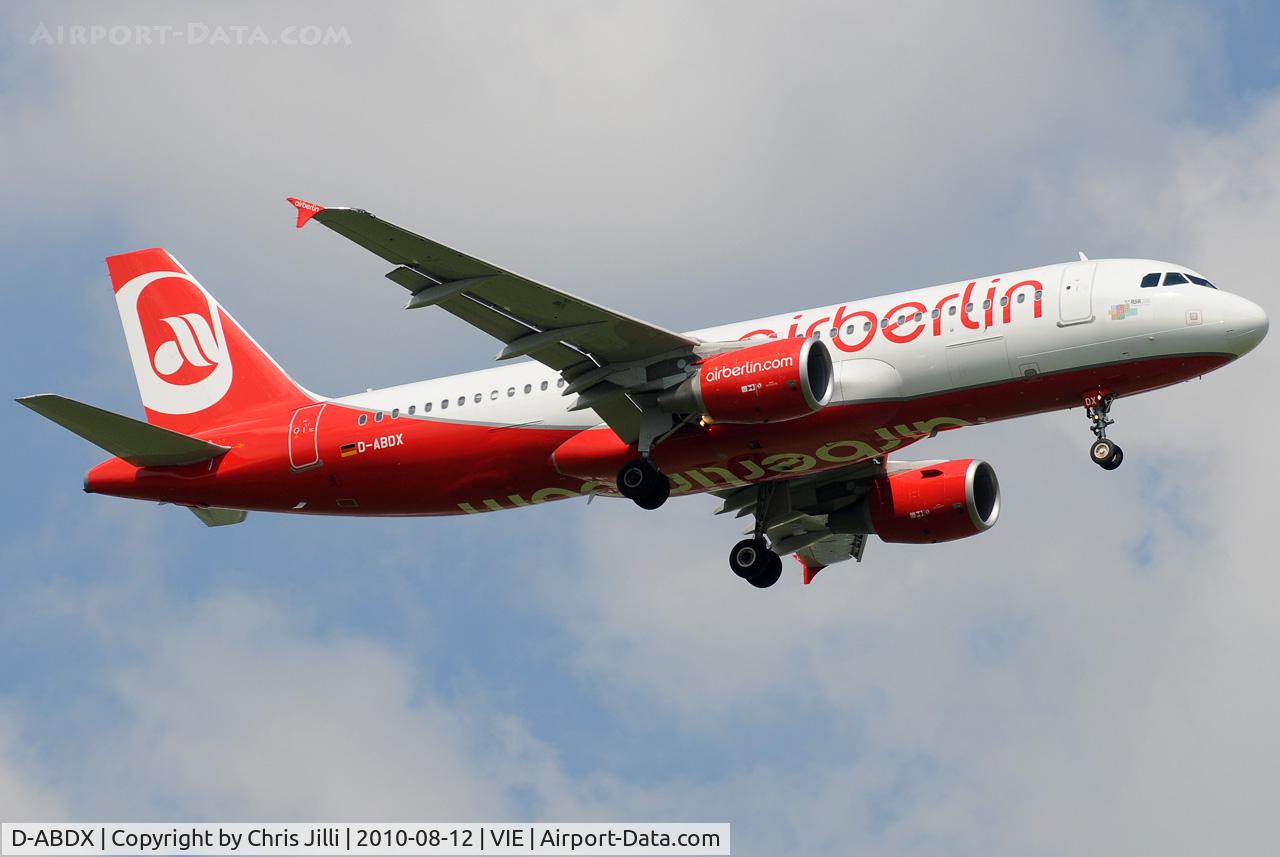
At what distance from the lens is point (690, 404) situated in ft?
134

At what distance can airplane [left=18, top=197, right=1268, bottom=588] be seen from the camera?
3962 cm

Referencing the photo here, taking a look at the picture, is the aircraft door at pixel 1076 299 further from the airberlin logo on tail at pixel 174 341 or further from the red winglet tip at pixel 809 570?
the airberlin logo on tail at pixel 174 341

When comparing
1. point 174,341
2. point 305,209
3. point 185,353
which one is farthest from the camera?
point 174,341

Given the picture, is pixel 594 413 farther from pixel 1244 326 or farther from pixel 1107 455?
pixel 1244 326

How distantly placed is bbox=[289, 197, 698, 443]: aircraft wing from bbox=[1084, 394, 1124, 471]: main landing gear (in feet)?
28.9

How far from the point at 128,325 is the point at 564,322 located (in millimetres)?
15491

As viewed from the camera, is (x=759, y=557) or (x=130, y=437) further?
(x=759, y=557)

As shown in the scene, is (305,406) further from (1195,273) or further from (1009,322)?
(1195,273)

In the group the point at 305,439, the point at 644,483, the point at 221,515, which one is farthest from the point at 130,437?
the point at 644,483

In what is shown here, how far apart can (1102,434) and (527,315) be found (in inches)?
496

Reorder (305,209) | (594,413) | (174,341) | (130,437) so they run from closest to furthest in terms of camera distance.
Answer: (305,209) < (594,413) < (130,437) < (174,341)

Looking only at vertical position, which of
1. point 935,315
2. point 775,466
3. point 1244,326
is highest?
point 935,315

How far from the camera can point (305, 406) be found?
4672cm

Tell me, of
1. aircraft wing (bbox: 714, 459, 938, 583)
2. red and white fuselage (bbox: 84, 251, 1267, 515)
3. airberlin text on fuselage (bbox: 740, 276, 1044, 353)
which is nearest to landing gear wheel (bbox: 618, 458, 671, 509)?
red and white fuselage (bbox: 84, 251, 1267, 515)
